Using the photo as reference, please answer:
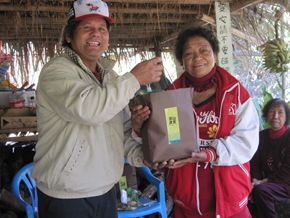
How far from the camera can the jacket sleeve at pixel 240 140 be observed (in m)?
1.49

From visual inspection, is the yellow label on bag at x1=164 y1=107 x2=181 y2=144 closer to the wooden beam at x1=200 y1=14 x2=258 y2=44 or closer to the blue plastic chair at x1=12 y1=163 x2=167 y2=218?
the blue plastic chair at x1=12 y1=163 x2=167 y2=218

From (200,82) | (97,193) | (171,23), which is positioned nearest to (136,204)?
(97,193)

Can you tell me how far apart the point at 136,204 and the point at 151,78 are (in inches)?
55.1

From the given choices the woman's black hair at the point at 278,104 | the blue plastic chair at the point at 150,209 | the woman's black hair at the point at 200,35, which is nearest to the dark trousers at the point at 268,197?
the woman's black hair at the point at 278,104

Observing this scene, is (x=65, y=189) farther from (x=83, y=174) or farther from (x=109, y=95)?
(x=109, y=95)

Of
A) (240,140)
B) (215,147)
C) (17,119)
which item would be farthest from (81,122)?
(17,119)

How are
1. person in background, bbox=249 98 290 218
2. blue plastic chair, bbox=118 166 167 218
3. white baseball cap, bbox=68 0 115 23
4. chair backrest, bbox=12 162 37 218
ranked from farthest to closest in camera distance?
1. person in background, bbox=249 98 290 218
2. blue plastic chair, bbox=118 166 167 218
3. chair backrest, bbox=12 162 37 218
4. white baseball cap, bbox=68 0 115 23

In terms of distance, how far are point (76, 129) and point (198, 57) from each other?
72cm

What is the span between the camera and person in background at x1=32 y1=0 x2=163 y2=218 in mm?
1342

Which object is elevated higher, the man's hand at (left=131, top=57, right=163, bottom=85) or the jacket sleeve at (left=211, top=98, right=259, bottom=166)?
the man's hand at (left=131, top=57, right=163, bottom=85)

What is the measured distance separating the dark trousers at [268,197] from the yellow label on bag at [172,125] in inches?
81.7

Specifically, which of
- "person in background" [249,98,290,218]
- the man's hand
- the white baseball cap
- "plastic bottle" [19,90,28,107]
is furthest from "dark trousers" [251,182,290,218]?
"plastic bottle" [19,90,28,107]

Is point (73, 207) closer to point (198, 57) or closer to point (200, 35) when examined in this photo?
point (198, 57)

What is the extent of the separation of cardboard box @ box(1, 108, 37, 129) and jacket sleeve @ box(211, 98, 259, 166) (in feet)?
7.44
